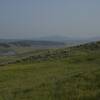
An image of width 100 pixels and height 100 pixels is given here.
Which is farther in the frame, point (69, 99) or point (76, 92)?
point (76, 92)

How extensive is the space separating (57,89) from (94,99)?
168cm

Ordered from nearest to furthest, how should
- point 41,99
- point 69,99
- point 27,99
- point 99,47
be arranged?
point 41,99, point 69,99, point 27,99, point 99,47

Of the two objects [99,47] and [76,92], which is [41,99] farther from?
[99,47]

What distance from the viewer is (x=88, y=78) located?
64.0 feet

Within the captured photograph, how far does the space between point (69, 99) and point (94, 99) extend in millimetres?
1144

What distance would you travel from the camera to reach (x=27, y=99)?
14500mm

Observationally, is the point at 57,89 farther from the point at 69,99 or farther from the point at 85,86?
the point at 85,86

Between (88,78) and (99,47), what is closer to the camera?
(88,78)

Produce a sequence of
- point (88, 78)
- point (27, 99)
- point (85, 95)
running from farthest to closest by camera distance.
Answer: point (88, 78) < point (27, 99) < point (85, 95)

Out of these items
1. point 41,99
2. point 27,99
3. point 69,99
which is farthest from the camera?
point 27,99

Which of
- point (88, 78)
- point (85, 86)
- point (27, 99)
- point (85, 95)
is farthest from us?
point (88, 78)

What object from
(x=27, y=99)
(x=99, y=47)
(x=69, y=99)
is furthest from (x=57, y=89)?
(x=99, y=47)

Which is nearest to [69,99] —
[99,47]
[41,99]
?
[41,99]

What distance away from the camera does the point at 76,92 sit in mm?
13992
